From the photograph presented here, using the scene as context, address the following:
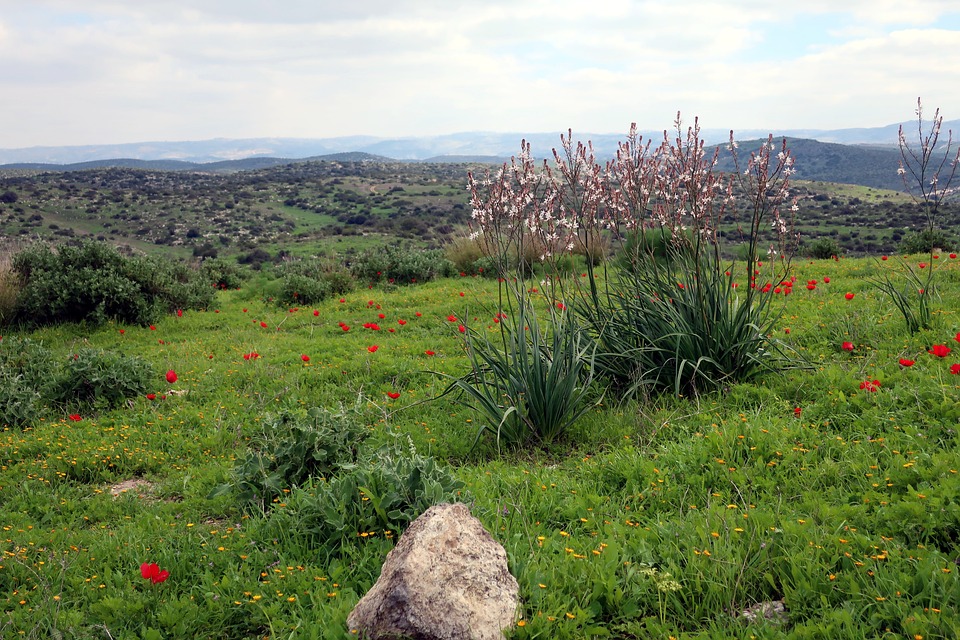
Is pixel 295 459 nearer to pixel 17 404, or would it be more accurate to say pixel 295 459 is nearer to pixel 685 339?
pixel 685 339

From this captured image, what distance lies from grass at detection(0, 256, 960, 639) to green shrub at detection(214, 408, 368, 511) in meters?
0.21

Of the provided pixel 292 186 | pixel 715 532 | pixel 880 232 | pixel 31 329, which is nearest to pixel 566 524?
pixel 715 532

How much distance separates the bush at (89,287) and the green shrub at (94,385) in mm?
4267

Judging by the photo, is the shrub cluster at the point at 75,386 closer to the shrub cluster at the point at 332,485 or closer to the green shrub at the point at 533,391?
the shrub cluster at the point at 332,485

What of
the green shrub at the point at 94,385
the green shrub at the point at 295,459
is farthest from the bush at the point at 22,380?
the green shrub at the point at 295,459

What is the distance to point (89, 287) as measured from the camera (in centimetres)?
1036

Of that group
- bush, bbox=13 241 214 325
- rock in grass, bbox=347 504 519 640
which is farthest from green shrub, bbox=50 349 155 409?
rock in grass, bbox=347 504 519 640

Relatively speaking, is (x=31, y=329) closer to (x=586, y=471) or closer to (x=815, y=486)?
(x=586, y=471)

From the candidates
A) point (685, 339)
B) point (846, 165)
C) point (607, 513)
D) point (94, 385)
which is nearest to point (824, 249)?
point (685, 339)

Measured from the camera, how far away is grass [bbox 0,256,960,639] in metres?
2.56

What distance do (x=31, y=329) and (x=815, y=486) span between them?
38.4 ft

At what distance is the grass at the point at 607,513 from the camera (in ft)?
8.41

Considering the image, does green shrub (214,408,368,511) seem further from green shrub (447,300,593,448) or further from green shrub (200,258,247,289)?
green shrub (200,258,247,289)

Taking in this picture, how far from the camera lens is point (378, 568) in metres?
2.91
